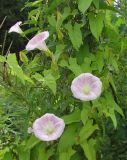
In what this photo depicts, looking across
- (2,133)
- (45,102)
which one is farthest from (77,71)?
(2,133)

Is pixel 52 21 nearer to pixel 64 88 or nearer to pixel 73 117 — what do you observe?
pixel 64 88

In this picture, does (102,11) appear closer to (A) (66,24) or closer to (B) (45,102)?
(A) (66,24)

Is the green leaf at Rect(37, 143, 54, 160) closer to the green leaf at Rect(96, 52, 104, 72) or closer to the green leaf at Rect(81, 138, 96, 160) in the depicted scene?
the green leaf at Rect(81, 138, 96, 160)

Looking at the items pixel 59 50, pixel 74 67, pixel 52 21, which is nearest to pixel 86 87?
pixel 74 67

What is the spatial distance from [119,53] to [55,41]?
0.84 feet

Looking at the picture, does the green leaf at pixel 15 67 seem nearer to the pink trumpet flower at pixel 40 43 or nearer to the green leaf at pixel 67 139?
the pink trumpet flower at pixel 40 43

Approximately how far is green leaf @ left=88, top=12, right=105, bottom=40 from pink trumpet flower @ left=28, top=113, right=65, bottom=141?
35cm

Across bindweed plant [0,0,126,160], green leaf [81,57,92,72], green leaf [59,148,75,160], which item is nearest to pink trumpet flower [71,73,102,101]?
bindweed plant [0,0,126,160]

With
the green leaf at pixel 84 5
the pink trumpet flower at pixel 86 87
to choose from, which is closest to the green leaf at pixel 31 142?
the pink trumpet flower at pixel 86 87

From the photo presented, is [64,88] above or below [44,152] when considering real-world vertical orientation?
above

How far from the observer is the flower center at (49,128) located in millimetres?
1557

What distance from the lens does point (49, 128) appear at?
1.56m

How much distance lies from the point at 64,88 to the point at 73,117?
12cm

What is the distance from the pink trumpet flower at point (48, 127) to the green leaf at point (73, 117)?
0.06 metres
